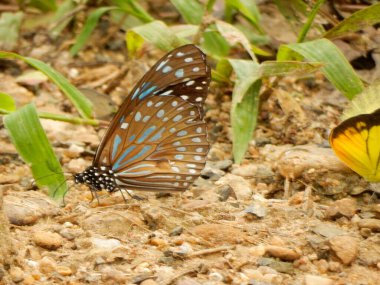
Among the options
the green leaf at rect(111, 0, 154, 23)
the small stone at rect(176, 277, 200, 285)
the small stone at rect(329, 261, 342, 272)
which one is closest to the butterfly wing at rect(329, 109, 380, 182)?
the small stone at rect(329, 261, 342, 272)

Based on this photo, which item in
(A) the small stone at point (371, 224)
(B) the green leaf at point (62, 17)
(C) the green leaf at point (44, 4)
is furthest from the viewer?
(C) the green leaf at point (44, 4)

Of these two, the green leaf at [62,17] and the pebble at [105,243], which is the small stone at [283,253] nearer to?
the pebble at [105,243]

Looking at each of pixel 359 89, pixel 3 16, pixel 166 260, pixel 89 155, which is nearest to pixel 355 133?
pixel 359 89

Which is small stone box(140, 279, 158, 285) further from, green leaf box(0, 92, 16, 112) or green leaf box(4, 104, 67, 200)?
green leaf box(0, 92, 16, 112)

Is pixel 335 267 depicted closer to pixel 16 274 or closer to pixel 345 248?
pixel 345 248

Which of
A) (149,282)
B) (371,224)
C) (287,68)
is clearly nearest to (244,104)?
(287,68)

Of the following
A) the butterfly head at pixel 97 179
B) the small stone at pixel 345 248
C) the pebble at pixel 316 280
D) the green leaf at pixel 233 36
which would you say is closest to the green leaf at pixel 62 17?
the green leaf at pixel 233 36

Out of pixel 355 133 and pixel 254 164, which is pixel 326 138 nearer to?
pixel 254 164
